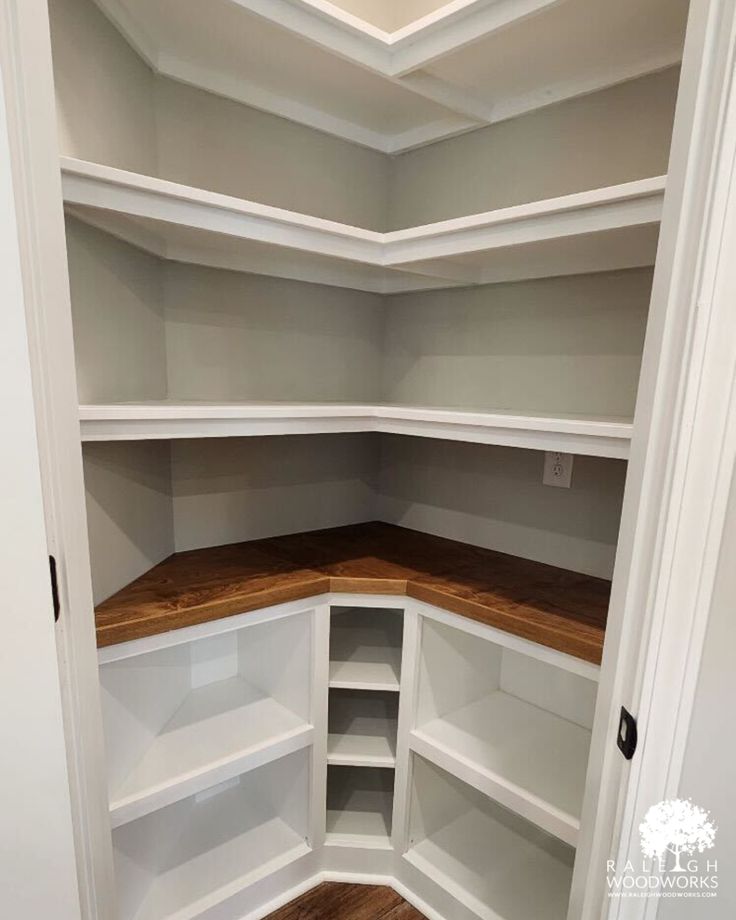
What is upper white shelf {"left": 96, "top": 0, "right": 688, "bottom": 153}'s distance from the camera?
3.62 feet

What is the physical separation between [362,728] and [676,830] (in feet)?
3.66

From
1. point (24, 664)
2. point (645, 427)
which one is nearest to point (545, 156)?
point (645, 427)

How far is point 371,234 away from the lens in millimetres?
1360

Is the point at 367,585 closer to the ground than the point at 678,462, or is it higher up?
closer to the ground

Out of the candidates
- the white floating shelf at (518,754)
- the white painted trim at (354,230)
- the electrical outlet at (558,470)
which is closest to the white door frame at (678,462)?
the white painted trim at (354,230)

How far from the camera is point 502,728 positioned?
57.9 inches

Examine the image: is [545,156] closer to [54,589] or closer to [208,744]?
[54,589]

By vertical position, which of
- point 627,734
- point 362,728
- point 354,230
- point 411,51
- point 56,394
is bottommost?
point 362,728

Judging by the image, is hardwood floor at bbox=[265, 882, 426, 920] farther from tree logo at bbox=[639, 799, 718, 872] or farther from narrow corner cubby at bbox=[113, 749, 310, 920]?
tree logo at bbox=[639, 799, 718, 872]

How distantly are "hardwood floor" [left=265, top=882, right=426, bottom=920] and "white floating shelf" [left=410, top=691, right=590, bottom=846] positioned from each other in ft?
1.55

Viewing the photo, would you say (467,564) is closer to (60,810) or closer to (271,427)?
(271,427)

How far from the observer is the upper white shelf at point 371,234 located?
3.15 feet

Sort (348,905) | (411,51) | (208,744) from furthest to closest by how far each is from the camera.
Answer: (348,905)
(208,744)
(411,51)

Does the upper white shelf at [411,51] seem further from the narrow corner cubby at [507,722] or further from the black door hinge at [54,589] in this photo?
the narrow corner cubby at [507,722]
